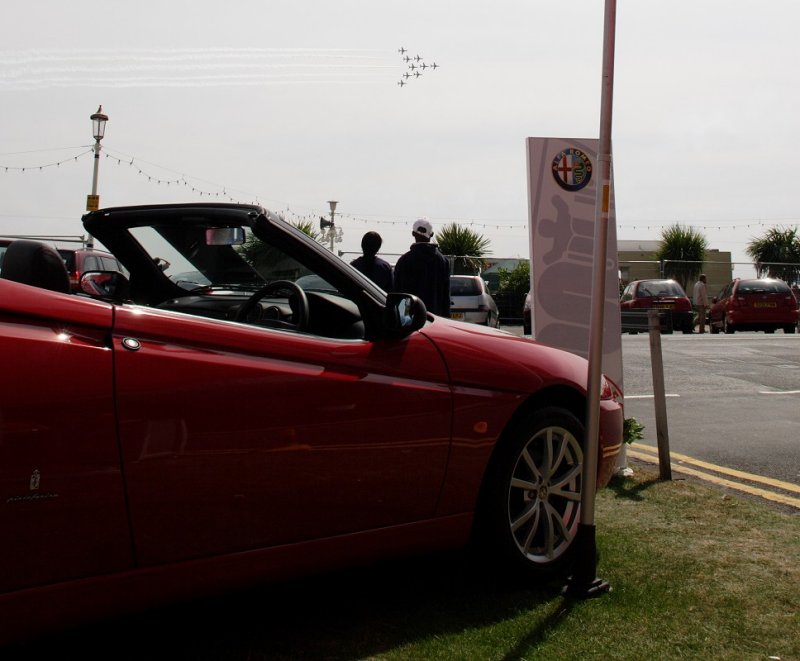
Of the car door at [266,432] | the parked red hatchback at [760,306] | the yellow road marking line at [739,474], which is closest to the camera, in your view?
the car door at [266,432]

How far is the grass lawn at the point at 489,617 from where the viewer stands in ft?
10.9

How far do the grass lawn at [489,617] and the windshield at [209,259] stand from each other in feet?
4.14

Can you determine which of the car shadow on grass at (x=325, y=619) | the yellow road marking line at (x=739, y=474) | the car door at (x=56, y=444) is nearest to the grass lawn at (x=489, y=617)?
the car shadow on grass at (x=325, y=619)

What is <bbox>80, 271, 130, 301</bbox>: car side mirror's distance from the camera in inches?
164

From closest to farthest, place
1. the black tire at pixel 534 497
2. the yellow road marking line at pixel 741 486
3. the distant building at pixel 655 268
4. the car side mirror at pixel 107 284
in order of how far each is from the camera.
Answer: the black tire at pixel 534 497
the car side mirror at pixel 107 284
the yellow road marking line at pixel 741 486
the distant building at pixel 655 268

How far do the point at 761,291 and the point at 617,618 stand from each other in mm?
22705

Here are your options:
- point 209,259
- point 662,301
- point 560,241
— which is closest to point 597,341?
point 209,259

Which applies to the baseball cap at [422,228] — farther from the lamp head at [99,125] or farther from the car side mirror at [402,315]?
the lamp head at [99,125]

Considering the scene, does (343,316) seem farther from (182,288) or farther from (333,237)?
(333,237)

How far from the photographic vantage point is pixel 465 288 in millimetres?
21531

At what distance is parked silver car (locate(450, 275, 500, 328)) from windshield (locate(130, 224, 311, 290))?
16.8 m

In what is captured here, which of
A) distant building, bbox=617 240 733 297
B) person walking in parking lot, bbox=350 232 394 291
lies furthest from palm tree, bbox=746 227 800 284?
person walking in parking lot, bbox=350 232 394 291

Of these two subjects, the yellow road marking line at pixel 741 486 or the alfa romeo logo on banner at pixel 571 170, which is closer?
the yellow road marking line at pixel 741 486

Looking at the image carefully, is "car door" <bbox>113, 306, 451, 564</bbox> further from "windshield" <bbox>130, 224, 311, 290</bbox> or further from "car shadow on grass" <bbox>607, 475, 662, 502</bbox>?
"car shadow on grass" <bbox>607, 475, 662, 502</bbox>
